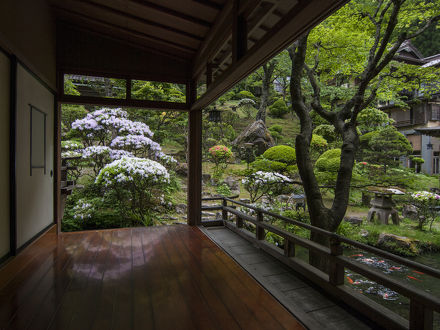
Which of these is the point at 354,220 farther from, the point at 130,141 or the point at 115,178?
the point at 130,141

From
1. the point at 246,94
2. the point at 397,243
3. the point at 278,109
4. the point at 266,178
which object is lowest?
the point at 397,243

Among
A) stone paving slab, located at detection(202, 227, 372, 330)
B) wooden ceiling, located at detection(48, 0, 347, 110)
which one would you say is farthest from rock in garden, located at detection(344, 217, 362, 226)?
wooden ceiling, located at detection(48, 0, 347, 110)

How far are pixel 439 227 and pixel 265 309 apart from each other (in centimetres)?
679

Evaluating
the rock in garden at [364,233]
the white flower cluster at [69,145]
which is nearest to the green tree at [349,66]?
the rock in garden at [364,233]

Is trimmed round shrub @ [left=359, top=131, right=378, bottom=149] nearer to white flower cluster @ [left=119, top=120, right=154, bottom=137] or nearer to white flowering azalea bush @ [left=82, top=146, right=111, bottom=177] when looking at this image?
white flower cluster @ [left=119, top=120, right=154, bottom=137]

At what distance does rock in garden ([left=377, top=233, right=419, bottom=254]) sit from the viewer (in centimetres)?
529

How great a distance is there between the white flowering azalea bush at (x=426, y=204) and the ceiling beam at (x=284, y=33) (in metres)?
6.02

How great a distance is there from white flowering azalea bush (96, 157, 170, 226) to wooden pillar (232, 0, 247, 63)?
130 inches

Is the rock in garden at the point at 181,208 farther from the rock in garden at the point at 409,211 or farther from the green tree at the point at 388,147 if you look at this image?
the rock in garden at the point at 409,211

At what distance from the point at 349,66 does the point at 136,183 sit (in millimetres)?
4938

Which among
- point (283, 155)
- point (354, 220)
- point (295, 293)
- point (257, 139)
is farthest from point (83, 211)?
point (257, 139)

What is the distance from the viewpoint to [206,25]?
10.5 ft

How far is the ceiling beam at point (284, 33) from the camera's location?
1.43 m

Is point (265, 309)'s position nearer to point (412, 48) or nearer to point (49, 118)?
point (49, 118)
